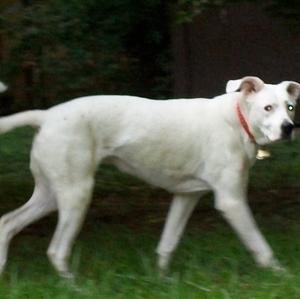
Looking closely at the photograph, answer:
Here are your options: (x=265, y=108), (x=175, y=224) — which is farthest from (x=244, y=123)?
(x=175, y=224)

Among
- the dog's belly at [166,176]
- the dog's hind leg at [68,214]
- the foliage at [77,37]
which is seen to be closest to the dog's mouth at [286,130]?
the dog's belly at [166,176]

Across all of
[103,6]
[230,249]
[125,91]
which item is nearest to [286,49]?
[125,91]

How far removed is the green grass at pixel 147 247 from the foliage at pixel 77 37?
112 cm

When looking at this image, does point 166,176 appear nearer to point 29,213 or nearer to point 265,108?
point 265,108

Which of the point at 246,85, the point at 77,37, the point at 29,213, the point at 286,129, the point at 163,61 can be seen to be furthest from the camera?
the point at 163,61

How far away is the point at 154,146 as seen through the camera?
787 cm

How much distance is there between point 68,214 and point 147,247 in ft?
4.12

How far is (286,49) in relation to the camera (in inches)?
639

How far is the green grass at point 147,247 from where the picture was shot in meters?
7.21

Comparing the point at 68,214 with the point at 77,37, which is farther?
the point at 77,37

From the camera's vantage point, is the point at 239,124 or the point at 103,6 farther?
the point at 103,6

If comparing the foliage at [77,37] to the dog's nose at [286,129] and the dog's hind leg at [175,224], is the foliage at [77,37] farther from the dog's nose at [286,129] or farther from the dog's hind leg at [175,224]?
the dog's nose at [286,129]

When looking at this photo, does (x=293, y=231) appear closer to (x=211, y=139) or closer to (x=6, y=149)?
(x=211, y=139)

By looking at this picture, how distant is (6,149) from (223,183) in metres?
6.02
